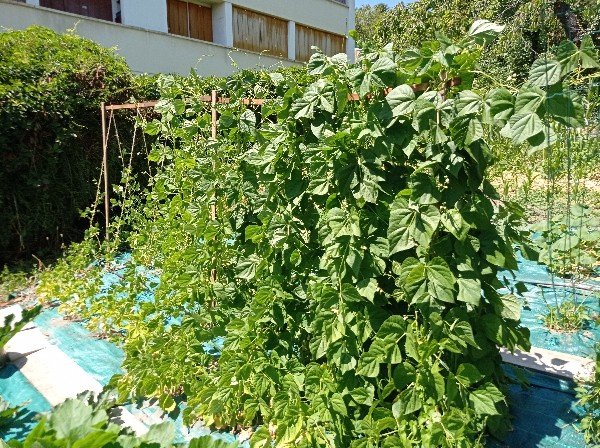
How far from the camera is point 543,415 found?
225 cm

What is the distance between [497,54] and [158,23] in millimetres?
9463

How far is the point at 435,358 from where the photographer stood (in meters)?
1.74

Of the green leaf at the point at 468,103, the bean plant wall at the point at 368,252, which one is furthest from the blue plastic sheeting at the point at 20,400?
the green leaf at the point at 468,103

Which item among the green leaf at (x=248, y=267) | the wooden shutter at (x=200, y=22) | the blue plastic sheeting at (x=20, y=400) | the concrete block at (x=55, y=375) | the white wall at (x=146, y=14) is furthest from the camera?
the wooden shutter at (x=200, y=22)

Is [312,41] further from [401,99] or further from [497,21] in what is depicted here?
[401,99]

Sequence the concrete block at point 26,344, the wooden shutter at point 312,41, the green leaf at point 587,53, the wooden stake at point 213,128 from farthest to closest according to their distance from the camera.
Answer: the wooden shutter at point 312,41
the concrete block at point 26,344
the wooden stake at point 213,128
the green leaf at point 587,53

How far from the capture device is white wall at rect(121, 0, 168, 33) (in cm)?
1097

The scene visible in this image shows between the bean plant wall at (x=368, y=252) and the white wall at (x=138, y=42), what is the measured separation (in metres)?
6.97

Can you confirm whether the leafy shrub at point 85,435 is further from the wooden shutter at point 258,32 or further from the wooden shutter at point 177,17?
the wooden shutter at point 258,32

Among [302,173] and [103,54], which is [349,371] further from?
[103,54]

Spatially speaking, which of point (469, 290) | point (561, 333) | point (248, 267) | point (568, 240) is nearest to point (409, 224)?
point (469, 290)

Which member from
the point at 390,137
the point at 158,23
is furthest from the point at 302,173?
the point at 158,23

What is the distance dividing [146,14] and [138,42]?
77 cm

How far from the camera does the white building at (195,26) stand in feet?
32.6
